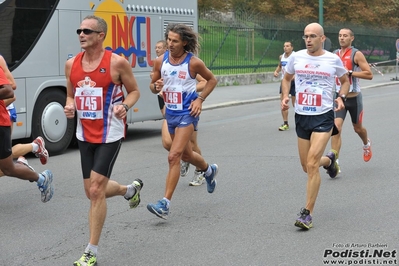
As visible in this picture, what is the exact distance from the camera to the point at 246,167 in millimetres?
10023

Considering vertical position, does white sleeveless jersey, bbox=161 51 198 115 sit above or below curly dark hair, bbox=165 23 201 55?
below

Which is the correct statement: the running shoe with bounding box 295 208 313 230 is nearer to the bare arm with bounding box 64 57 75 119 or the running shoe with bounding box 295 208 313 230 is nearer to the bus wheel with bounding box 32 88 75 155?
the bare arm with bounding box 64 57 75 119

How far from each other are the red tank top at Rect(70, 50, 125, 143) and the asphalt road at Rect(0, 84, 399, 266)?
951 mm

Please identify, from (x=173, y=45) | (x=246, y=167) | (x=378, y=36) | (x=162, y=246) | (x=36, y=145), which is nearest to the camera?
(x=162, y=246)

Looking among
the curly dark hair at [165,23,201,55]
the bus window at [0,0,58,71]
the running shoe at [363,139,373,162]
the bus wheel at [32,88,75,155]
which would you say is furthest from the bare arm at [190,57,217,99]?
the bus wheel at [32,88,75,155]

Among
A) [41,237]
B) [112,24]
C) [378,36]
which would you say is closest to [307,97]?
[41,237]

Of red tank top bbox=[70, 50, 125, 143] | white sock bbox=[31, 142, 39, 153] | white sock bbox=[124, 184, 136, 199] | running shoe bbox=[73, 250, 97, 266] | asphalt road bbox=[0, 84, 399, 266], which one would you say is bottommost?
asphalt road bbox=[0, 84, 399, 266]

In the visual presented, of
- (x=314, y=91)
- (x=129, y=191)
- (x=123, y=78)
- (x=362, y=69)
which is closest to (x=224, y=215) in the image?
(x=129, y=191)

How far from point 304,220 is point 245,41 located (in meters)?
22.6

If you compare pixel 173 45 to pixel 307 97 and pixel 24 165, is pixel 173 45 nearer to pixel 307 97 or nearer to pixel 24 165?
pixel 307 97

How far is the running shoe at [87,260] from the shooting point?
540cm

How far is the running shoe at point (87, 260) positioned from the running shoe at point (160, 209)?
137 centimetres

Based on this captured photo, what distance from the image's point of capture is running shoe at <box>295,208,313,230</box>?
21.2 ft

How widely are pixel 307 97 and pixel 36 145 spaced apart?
11.0 feet
